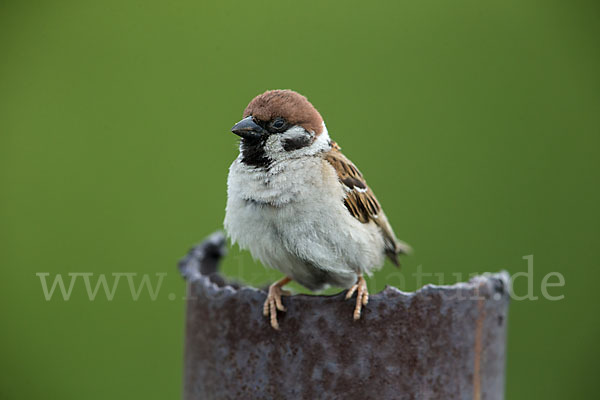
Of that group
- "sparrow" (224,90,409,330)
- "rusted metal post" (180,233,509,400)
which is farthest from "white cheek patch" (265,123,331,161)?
"rusted metal post" (180,233,509,400)

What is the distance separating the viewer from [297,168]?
2197 millimetres

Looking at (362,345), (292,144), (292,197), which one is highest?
(292,144)

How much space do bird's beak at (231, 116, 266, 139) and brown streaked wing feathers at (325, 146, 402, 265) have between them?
0.31 m

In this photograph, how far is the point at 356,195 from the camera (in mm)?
2332

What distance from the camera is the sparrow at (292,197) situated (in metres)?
2.15

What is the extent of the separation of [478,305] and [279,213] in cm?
73

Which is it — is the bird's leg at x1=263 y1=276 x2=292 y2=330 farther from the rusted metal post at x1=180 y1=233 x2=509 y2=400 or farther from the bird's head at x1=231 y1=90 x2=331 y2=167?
Result: the bird's head at x1=231 y1=90 x2=331 y2=167

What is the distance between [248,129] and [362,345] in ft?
2.64

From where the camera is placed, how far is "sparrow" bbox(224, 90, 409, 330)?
215 centimetres

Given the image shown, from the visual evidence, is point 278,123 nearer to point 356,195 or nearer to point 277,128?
point 277,128

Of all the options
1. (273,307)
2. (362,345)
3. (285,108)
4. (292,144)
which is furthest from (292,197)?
(362,345)

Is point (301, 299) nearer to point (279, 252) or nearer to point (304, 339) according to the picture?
point (304, 339)

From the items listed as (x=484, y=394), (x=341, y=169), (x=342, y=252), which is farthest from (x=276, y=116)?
(x=484, y=394)

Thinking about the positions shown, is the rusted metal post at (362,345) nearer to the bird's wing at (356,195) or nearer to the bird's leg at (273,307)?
the bird's leg at (273,307)
